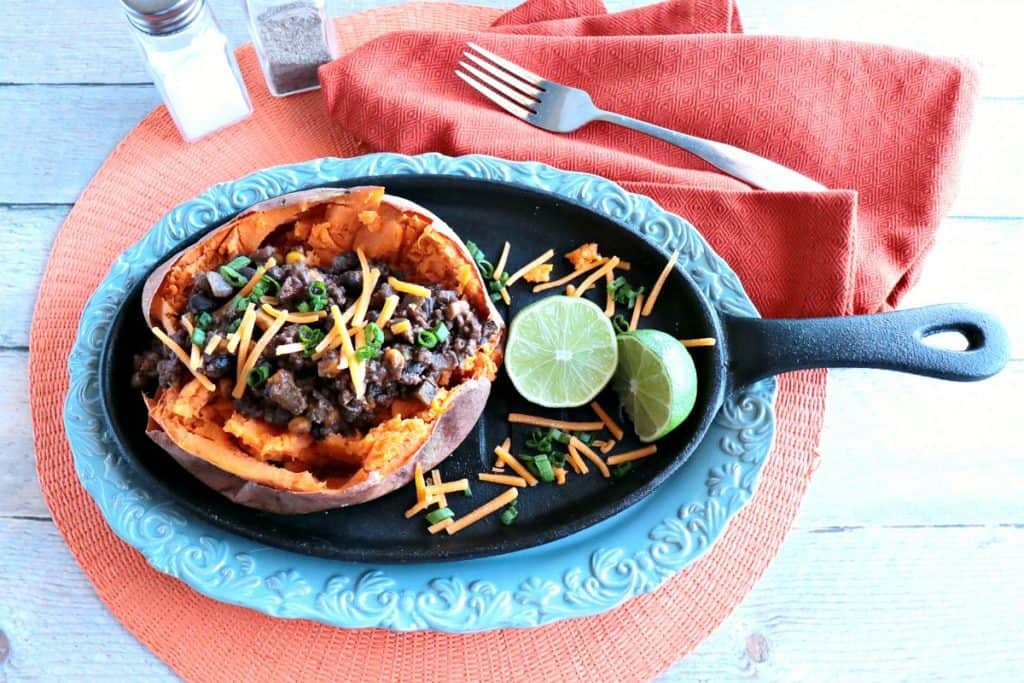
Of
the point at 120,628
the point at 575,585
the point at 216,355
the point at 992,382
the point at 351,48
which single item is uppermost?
the point at 351,48

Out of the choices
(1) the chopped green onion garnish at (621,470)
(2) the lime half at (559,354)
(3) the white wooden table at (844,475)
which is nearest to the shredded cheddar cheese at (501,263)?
(2) the lime half at (559,354)

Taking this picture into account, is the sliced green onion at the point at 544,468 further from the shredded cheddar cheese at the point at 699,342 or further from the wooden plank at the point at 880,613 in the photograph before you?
the wooden plank at the point at 880,613

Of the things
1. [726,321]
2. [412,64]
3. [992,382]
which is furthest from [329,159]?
[992,382]

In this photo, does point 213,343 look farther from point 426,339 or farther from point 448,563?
point 448,563

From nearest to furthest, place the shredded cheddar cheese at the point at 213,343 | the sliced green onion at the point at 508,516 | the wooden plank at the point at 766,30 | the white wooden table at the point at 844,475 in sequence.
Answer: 1. the shredded cheddar cheese at the point at 213,343
2. the sliced green onion at the point at 508,516
3. the white wooden table at the point at 844,475
4. the wooden plank at the point at 766,30

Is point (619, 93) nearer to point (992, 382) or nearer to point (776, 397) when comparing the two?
point (776, 397)
